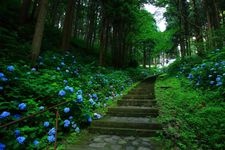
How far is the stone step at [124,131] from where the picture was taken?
15.8 ft

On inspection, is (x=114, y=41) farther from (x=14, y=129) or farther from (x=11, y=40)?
(x=14, y=129)

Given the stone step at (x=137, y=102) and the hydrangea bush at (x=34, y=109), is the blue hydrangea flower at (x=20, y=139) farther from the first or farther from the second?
the stone step at (x=137, y=102)

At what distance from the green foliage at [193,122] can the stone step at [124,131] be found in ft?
1.14

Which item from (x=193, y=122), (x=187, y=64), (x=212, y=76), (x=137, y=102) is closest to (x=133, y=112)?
(x=137, y=102)

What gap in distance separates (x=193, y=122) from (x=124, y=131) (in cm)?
171

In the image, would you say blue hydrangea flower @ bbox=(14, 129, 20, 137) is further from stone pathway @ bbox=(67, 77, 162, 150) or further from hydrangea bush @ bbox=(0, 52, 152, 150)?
stone pathway @ bbox=(67, 77, 162, 150)

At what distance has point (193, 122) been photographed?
16.0 ft

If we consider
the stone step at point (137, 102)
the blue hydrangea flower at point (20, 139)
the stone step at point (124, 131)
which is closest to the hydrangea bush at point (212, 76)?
the stone step at point (137, 102)

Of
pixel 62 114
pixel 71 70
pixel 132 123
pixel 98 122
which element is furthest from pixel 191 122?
pixel 71 70

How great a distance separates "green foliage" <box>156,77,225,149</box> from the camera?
403 cm

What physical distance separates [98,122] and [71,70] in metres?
3.46

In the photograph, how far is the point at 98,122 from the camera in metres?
5.40

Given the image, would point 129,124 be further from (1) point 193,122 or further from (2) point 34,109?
(2) point 34,109

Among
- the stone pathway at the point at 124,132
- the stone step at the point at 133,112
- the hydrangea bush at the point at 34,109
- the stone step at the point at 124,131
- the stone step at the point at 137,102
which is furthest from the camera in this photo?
the stone step at the point at 137,102
